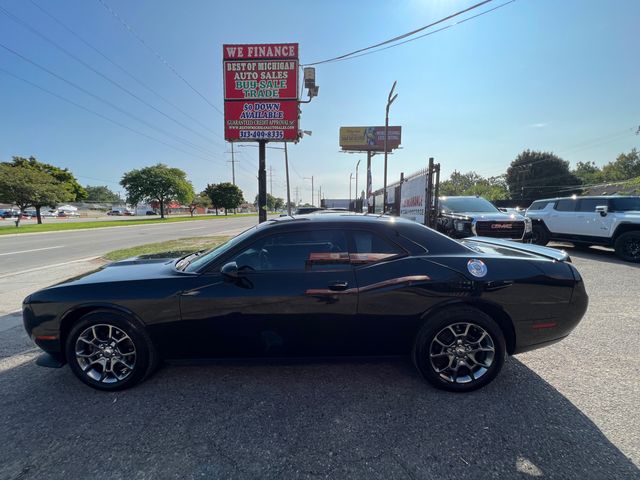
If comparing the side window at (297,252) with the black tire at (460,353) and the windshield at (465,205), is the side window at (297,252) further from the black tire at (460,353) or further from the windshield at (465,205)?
the windshield at (465,205)

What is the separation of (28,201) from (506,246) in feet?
111

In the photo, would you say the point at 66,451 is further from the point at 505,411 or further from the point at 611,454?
the point at 611,454

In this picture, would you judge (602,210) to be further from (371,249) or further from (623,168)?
(623,168)

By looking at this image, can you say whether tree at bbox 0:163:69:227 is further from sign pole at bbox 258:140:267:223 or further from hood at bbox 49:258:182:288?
hood at bbox 49:258:182:288

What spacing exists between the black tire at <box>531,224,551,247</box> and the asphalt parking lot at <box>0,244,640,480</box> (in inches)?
328

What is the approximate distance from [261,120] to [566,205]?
412 inches

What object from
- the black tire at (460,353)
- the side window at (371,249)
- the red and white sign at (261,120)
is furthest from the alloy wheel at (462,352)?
the red and white sign at (261,120)

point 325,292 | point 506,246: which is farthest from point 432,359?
point 506,246

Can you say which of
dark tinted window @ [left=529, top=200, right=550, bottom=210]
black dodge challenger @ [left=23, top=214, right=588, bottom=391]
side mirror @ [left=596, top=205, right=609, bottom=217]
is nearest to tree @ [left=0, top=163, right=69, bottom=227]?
black dodge challenger @ [left=23, top=214, right=588, bottom=391]

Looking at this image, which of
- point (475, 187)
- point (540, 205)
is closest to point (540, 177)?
point (475, 187)

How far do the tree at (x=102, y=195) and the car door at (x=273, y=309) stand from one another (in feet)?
502

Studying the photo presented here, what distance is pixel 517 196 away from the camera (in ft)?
199

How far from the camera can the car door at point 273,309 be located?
7.93 ft

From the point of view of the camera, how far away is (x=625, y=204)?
8227 millimetres
